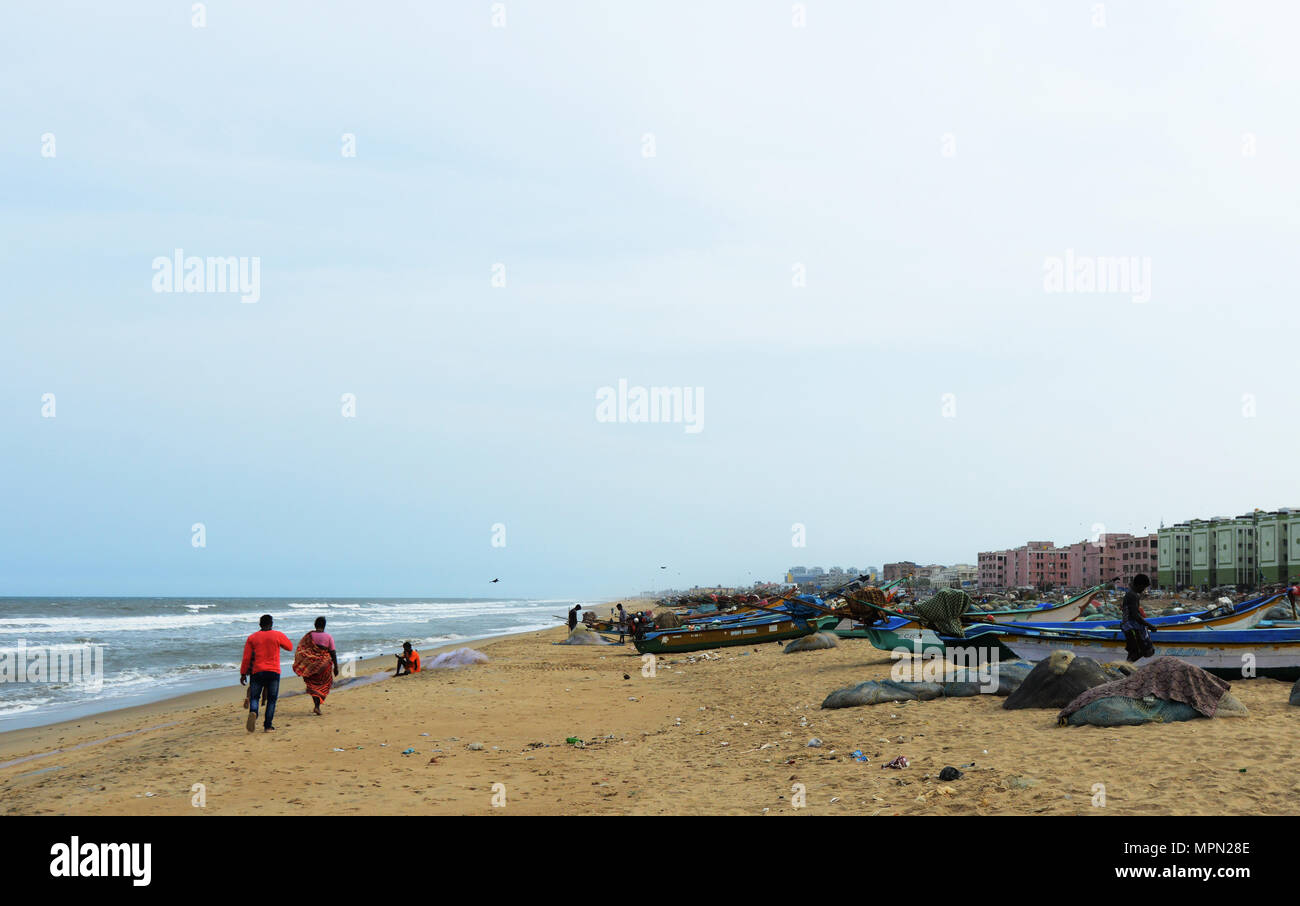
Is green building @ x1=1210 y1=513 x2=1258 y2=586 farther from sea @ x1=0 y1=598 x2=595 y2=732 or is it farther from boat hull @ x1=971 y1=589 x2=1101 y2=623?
boat hull @ x1=971 y1=589 x2=1101 y2=623

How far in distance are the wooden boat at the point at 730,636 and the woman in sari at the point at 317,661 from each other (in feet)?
58.3

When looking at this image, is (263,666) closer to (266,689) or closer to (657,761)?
(266,689)

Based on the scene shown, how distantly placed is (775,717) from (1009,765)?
5.77m

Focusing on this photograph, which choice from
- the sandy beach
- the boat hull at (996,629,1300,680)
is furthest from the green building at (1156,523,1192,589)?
Result: the sandy beach

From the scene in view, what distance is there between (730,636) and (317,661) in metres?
19.2

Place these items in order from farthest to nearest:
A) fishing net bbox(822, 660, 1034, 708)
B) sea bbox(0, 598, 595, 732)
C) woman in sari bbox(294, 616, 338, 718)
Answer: sea bbox(0, 598, 595, 732) → woman in sari bbox(294, 616, 338, 718) → fishing net bbox(822, 660, 1034, 708)

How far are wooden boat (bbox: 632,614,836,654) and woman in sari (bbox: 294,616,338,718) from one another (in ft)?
58.3

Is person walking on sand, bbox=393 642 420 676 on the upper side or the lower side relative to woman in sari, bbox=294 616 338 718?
lower

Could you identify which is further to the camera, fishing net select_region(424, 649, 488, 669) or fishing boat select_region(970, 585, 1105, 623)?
fishing net select_region(424, 649, 488, 669)

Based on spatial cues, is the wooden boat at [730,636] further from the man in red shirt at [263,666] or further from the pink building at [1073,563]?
the pink building at [1073,563]

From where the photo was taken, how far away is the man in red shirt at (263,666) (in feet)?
44.3

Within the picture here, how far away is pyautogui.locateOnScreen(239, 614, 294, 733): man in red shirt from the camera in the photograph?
13516mm

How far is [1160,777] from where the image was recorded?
318 inches
